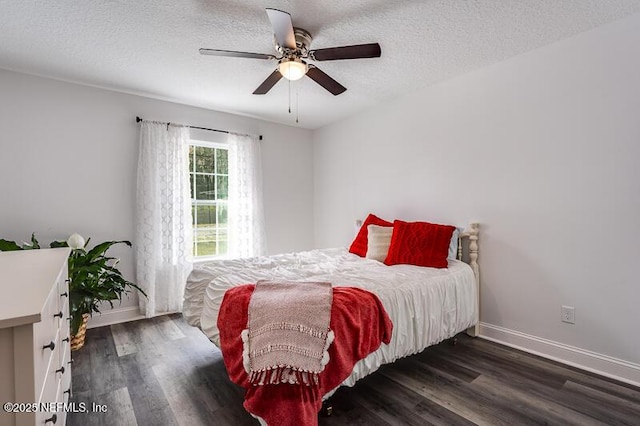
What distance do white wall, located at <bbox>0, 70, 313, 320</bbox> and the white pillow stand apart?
8.65 feet

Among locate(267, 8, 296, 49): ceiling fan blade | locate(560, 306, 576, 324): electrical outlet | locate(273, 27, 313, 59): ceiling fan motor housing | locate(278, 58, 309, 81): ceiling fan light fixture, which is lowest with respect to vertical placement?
locate(560, 306, 576, 324): electrical outlet

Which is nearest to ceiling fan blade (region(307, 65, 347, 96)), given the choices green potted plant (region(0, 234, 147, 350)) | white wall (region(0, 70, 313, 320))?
white wall (region(0, 70, 313, 320))

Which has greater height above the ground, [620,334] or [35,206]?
[35,206]

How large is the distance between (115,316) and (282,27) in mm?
3387

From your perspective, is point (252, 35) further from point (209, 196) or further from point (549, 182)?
point (549, 182)

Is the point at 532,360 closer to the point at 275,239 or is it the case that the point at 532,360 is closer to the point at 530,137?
the point at 530,137

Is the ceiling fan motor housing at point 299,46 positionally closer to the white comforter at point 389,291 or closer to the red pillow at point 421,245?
the white comforter at point 389,291

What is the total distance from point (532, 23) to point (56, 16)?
132 inches

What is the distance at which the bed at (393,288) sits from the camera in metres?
2.03

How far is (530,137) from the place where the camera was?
2.60 metres

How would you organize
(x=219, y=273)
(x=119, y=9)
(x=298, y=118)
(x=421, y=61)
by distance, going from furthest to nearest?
(x=298, y=118) < (x=421, y=61) < (x=219, y=273) < (x=119, y=9)

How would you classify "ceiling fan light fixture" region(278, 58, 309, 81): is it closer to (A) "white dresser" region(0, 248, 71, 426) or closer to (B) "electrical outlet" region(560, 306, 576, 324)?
(A) "white dresser" region(0, 248, 71, 426)

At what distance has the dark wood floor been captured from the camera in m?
1.78

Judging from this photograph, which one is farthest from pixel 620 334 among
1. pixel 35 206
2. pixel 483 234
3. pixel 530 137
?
pixel 35 206
